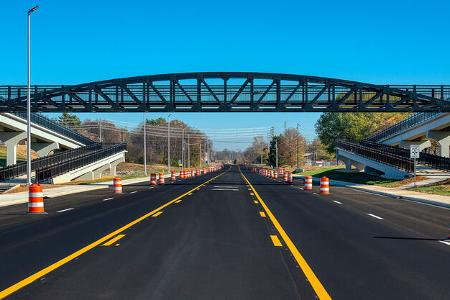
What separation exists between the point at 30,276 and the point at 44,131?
183 feet

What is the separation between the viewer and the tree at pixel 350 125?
92.0 meters

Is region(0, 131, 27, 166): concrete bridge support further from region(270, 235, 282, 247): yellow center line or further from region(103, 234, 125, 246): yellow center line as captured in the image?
region(270, 235, 282, 247): yellow center line

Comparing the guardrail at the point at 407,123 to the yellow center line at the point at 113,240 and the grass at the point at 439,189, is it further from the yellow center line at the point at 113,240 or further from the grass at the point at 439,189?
the yellow center line at the point at 113,240

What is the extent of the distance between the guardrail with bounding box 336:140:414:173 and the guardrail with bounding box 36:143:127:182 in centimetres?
3083

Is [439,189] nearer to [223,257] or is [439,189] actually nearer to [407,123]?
[223,257]

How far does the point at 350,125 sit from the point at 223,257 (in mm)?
84898

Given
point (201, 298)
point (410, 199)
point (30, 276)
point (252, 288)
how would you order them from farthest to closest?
point (410, 199) → point (30, 276) → point (252, 288) → point (201, 298)

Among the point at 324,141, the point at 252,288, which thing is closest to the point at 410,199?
the point at 252,288

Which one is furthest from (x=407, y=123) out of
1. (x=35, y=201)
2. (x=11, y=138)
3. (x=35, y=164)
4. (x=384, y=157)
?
(x=35, y=201)

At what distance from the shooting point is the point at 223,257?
9.91 m

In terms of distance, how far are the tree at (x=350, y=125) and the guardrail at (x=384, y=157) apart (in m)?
20.2

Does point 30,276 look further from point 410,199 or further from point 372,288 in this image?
point 410,199

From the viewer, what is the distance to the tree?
92.0 meters

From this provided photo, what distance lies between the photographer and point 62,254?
33.5 feet
